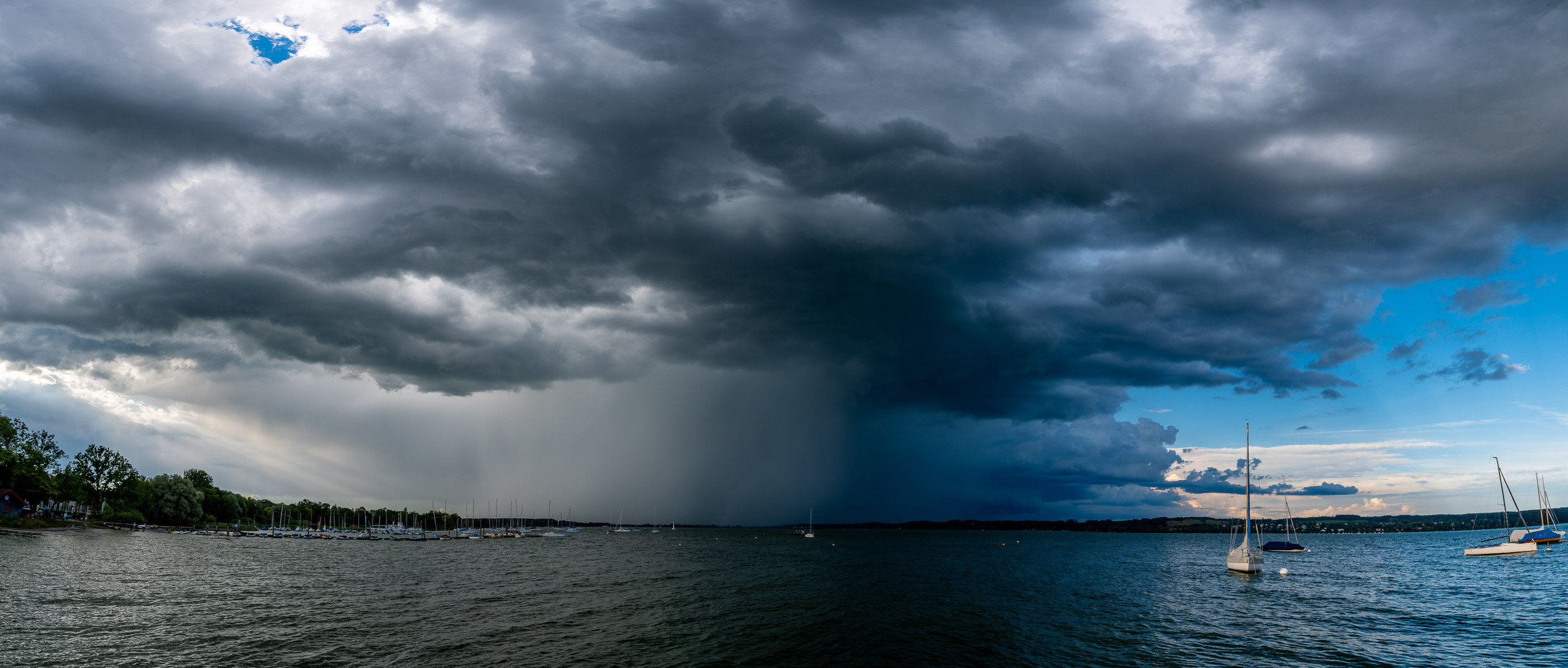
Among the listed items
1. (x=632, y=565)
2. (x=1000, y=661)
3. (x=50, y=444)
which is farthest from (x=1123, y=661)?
(x=50, y=444)

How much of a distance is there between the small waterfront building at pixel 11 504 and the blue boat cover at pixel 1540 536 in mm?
307767

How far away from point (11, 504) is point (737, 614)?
17478 cm

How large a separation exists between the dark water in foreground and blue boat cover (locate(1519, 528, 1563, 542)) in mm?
33146

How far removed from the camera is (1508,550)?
13275cm

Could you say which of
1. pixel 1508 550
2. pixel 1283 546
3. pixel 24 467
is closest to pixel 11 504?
pixel 24 467

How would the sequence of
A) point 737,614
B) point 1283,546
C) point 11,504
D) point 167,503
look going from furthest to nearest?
point 167,503 → point 1283,546 → point 11,504 → point 737,614

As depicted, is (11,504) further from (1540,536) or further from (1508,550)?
(1540,536)

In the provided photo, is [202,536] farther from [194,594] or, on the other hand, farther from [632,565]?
[194,594]

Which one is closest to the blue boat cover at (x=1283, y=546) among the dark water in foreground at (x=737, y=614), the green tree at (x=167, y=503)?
the dark water in foreground at (x=737, y=614)

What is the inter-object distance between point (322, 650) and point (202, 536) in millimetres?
190114

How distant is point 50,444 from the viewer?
172 meters

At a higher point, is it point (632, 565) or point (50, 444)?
point (50, 444)

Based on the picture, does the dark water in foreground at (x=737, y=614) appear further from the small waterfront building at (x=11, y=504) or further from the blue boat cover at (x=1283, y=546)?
the blue boat cover at (x=1283, y=546)

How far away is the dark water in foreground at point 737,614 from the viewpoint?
1753 inches
